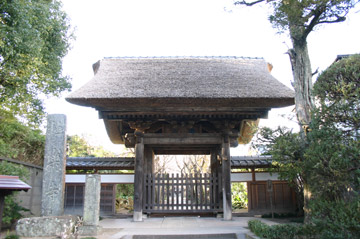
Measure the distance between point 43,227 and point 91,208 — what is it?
3.24 ft

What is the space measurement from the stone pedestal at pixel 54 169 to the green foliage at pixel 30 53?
3106 mm

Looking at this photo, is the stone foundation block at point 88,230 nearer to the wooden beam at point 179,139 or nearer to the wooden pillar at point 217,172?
the wooden beam at point 179,139

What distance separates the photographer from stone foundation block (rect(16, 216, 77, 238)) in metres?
5.76

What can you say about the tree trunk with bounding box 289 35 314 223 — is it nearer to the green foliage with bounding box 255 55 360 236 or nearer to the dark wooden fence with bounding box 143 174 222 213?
the green foliage with bounding box 255 55 360 236

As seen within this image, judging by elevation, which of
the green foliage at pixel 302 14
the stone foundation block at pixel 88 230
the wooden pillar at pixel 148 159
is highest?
the green foliage at pixel 302 14

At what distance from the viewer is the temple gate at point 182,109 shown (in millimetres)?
8112

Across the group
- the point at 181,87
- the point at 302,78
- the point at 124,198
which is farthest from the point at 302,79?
the point at 124,198

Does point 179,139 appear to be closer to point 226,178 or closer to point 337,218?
point 226,178

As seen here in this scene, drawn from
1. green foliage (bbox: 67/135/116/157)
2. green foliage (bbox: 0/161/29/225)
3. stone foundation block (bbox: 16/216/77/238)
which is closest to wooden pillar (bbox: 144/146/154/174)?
green foliage (bbox: 0/161/29/225)

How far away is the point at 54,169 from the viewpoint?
661 centimetres

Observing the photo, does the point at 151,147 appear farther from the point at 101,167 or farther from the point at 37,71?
the point at 37,71

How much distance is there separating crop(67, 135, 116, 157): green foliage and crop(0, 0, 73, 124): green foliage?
8232 mm

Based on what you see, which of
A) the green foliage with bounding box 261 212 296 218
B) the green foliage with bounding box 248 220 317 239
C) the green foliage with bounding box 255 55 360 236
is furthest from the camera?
the green foliage with bounding box 261 212 296 218

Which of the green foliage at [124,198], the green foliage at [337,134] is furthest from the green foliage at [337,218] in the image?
the green foliage at [124,198]
